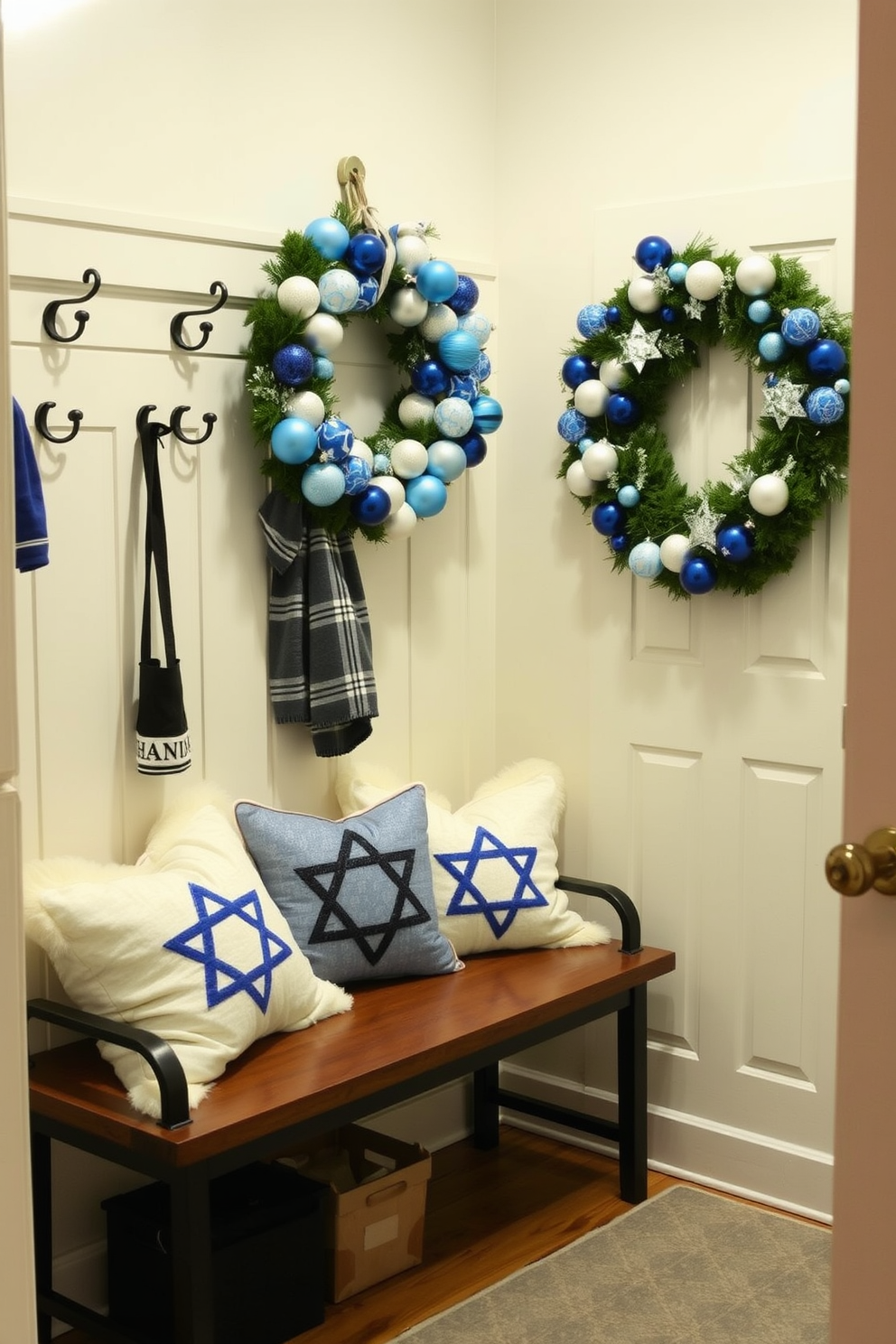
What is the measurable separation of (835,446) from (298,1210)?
5.53 ft

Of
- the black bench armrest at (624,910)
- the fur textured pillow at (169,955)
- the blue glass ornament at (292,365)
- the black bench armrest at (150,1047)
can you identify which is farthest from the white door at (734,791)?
the black bench armrest at (150,1047)

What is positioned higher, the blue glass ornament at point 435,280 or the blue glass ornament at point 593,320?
the blue glass ornament at point 435,280

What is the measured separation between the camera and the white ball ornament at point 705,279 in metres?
2.77

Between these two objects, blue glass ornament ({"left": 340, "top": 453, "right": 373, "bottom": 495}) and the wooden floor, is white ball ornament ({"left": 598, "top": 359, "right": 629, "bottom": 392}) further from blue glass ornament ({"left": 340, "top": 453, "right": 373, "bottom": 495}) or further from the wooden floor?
the wooden floor

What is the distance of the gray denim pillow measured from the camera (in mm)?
2584

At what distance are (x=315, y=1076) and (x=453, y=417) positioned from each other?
4.27ft

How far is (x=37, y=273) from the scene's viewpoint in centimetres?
234

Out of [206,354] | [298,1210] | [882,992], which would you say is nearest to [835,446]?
[206,354]

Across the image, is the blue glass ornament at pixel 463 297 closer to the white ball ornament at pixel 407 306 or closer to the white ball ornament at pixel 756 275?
the white ball ornament at pixel 407 306

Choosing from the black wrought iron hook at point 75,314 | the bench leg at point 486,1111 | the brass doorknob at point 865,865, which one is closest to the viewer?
the brass doorknob at point 865,865

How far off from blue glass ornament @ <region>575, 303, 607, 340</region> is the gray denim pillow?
1.03 m

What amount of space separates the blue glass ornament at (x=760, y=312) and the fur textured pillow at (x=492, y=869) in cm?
107

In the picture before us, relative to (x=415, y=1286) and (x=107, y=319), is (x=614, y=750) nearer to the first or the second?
(x=415, y=1286)

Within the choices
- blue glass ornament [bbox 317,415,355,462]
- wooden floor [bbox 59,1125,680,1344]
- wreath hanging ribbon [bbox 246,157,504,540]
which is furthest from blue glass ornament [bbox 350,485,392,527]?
wooden floor [bbox 59,1125,680,1344]
